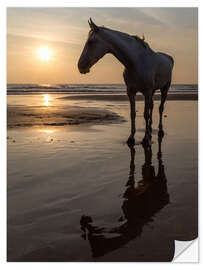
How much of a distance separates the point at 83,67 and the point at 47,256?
2685 millimetres

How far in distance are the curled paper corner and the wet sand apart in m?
0.05

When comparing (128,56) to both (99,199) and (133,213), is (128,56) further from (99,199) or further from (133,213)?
(133,213)

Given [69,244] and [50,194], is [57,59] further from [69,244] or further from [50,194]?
[69,244]

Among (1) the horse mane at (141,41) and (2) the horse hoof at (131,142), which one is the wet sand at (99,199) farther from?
(1) the horse mane at (141,41)

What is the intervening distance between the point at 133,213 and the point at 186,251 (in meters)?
0.49

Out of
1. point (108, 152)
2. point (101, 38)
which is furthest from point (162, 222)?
point (101, 38)

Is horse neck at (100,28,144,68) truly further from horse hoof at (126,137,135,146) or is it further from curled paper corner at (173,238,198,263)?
curled paper corner at (173,238,198,263)

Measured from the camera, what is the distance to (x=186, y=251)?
228cm

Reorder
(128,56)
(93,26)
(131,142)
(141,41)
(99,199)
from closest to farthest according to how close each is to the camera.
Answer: (99,199), (93,26), (128,56), (141,41), (131,142)

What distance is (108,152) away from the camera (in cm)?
443

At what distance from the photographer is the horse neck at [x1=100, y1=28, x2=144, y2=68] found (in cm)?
443

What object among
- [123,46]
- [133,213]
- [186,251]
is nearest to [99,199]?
[133,213]

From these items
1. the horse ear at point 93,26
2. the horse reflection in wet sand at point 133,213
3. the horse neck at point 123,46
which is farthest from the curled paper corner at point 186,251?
the horse neck at point 123,46

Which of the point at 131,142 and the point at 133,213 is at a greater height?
the point at 131,142
